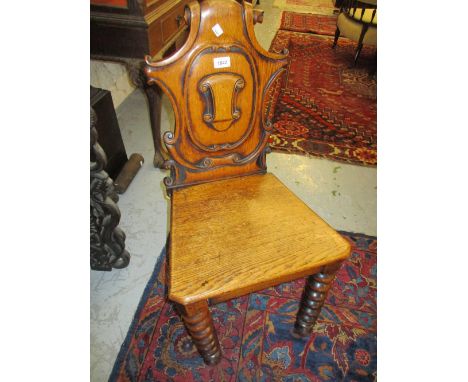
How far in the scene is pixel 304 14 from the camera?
18.5 feet

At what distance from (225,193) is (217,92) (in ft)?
1.27

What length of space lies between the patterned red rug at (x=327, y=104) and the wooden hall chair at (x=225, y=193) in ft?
4.04

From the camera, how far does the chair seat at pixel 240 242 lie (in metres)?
0.89

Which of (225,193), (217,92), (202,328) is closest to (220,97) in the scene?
(217,92)

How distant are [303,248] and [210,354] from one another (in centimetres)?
57

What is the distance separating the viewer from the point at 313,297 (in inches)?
44.9

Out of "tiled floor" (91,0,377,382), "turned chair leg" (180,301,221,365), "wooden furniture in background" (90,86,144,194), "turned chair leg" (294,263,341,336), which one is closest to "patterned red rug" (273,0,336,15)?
"tiled floor" (91,0,377,382)

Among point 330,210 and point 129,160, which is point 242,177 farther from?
point 129,160

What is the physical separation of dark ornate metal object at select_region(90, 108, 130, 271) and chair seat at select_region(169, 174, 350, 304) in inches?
14.0

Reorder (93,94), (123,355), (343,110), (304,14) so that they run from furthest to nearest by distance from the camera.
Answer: (304,14)
(343,110)
(93,94)
(123,355)

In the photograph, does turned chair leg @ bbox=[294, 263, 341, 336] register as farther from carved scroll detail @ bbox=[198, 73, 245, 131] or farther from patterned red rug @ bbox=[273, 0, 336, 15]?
patterned red rug @ bbox=[273, 0, 336, 15]

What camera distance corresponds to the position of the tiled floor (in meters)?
1.35

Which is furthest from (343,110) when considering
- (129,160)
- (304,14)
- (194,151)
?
(304,14)

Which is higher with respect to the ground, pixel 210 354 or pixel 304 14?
pixel 304 14
